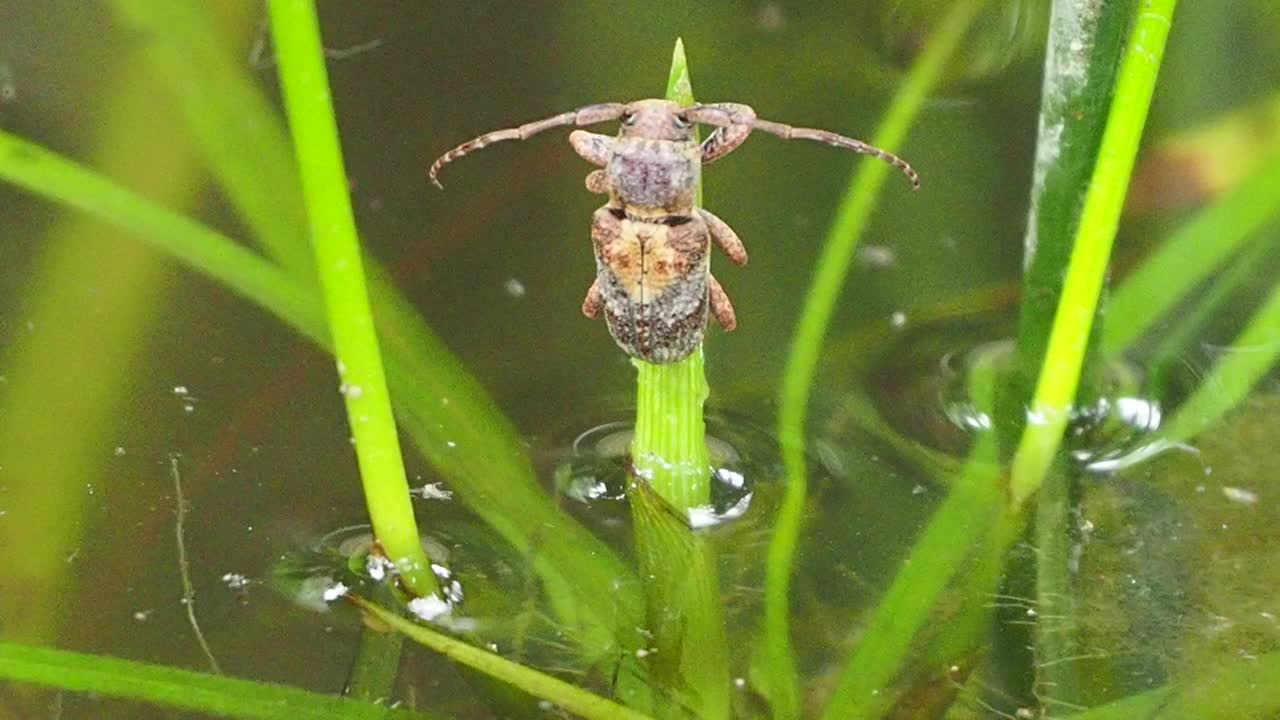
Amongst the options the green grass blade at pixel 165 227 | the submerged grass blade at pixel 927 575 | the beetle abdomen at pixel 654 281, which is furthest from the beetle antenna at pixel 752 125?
the green grass blade at pixel 165 227

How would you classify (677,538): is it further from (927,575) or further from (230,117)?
(230,117)

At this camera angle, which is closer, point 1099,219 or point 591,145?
point 1099,219

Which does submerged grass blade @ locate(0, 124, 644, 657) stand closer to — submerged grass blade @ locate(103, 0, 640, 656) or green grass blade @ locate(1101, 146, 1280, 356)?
submerged grass blade @ locate(103, 0, 640, 656)

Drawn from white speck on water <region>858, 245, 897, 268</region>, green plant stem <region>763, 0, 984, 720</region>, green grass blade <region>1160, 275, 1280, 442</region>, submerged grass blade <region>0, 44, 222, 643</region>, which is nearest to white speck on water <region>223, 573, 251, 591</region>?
submerged grass blade <region>0, 44, 222, 643</region>

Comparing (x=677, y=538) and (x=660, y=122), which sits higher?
(x=660, y=122)

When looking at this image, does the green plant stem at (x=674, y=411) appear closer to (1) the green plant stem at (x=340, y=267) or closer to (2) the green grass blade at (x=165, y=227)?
(1) the green plant stem at (x=340, y=267)

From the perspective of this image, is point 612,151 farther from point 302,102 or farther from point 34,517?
point 34,517

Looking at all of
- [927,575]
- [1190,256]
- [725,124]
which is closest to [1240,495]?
[1190,256]

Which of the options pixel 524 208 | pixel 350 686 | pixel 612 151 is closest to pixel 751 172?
pixel 524 208
